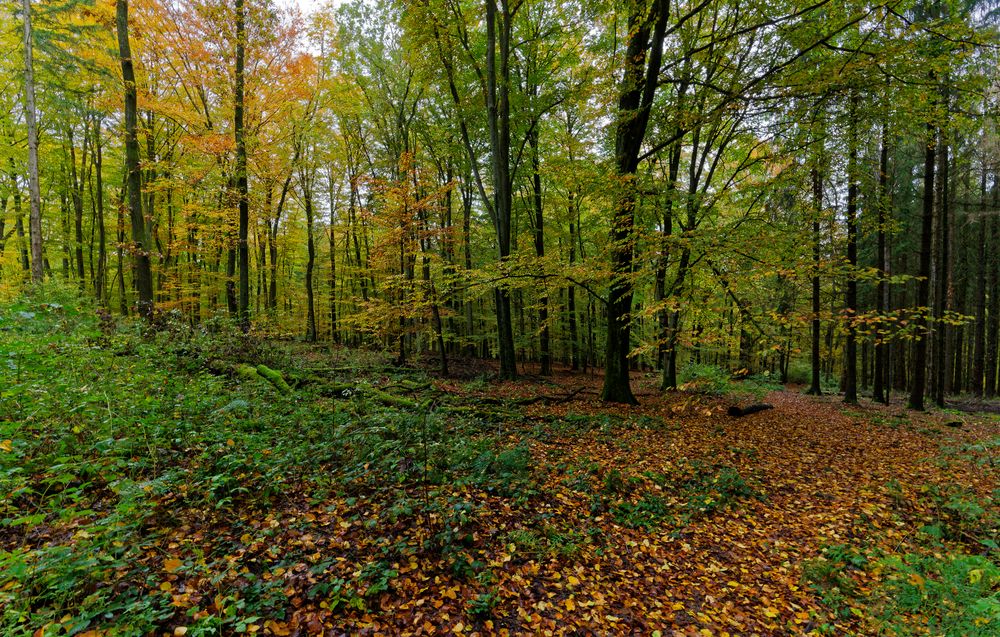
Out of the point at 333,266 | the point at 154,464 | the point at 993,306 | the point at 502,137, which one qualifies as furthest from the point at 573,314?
the point at 993,306

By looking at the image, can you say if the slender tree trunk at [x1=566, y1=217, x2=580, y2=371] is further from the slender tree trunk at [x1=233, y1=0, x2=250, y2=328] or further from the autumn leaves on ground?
the slender tree trunk at [x1=233, y1=0, x2=250, y2=328]

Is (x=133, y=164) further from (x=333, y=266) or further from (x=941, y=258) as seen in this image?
(x=941, y=258)

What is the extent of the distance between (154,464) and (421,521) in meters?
2.95

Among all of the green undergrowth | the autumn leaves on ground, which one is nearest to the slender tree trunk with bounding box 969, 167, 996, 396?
the autumn leaves on ground

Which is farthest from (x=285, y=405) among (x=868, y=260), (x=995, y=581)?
(x=868, y=260)

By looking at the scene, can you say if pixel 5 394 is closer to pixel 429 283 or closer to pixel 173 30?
pixel 429 283

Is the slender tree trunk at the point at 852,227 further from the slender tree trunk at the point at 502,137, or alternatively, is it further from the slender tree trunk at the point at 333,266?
the slender tree trunk at the point at 333,266

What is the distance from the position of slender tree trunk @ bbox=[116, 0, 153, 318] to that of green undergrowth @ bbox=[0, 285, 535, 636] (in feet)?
6.33

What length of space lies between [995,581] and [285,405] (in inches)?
344

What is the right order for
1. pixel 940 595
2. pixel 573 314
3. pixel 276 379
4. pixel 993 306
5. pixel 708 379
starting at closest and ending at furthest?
pixel 940 595
pixel 276 379
pixel 708 379
pixel 993 306
pixel 573 314

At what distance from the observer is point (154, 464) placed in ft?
13.3

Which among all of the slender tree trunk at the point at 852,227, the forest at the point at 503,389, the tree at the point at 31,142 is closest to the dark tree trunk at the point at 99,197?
the forest at the point at 503,389

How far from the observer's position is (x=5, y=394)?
13.1 feet

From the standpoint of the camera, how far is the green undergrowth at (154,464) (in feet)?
8.59
